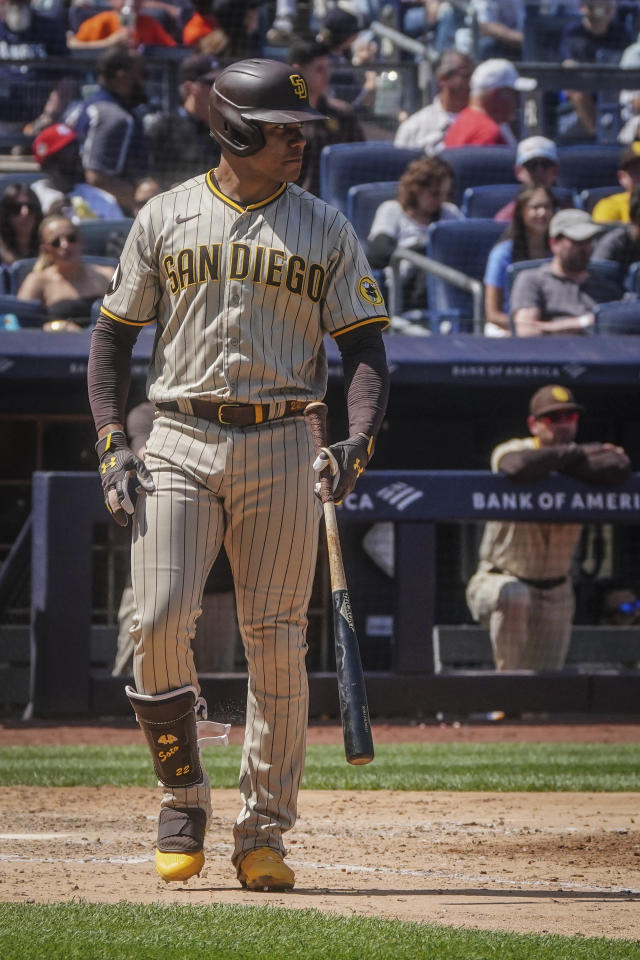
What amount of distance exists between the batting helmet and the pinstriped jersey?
136mm

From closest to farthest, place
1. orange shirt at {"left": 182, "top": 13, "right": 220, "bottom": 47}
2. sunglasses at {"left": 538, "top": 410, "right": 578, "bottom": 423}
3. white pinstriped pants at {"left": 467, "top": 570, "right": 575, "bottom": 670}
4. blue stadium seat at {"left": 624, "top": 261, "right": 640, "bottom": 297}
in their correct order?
white pinstriped pants at {"left": 467, "top": 570, "right": 575, "bottom": 670}, sunglasses at {"left": 538, "top": 410, "right": 578, "bottom": 423}, blue stadium seat at {"left": 624, "top": 261, "right": 640, "bottom": 297}, orange shirt at {"left": 182, "top": 13, "right": 220, "bottom": 47}

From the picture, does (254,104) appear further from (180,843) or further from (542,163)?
(542,163)

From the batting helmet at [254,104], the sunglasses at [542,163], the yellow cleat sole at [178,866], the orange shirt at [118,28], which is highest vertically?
the batting helmet at [254,104]

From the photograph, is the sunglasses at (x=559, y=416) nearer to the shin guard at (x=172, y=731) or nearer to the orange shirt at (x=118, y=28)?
the shin guard at (x=172, y=731)

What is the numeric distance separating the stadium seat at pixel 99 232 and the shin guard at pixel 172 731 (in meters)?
6.04

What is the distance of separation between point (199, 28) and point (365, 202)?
2977 millimetres

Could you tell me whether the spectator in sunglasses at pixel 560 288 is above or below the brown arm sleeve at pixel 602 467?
above

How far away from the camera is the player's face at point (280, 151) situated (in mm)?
3299

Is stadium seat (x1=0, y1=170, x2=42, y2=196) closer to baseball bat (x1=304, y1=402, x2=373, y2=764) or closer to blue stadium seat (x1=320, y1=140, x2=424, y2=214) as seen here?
blue stadium seat (x1=320, y1=140, x2=424, y2=214)

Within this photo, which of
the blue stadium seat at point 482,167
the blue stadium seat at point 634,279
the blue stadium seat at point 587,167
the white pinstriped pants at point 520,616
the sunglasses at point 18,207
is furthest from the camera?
the blue stadium seat at point 587,167

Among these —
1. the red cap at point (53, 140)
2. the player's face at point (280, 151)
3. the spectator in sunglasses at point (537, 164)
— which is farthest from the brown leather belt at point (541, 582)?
the player's face at point (280, 151)

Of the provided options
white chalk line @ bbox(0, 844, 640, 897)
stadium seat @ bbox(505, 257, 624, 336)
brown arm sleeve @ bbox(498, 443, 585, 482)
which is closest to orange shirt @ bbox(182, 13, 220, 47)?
stadium seat @ bbox(505, 257, 624, 336)

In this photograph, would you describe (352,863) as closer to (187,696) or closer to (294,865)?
(294,865)

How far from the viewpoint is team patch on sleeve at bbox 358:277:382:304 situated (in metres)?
3.41
